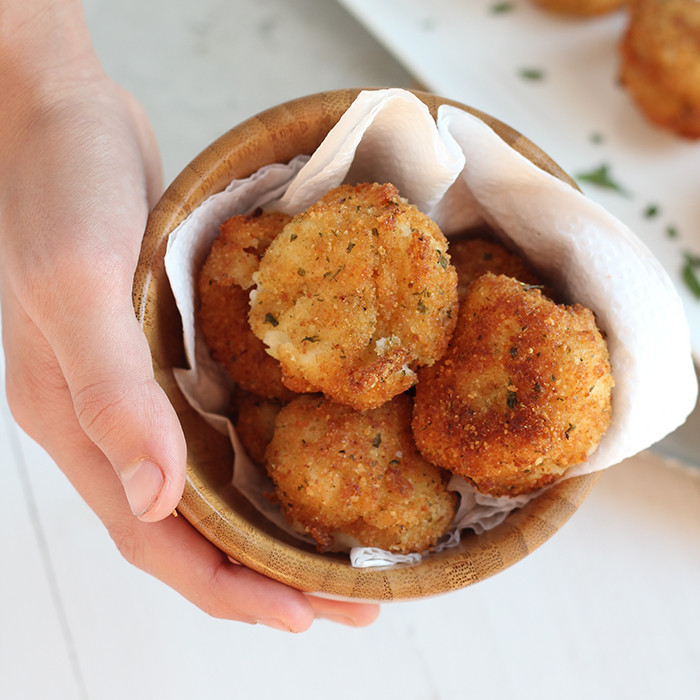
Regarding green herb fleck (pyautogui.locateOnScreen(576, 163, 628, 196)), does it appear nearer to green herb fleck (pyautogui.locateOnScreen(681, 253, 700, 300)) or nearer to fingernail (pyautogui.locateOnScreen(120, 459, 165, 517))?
green herb fleck (pyautogui.locateOnScreen(681, 253, 700, 300))

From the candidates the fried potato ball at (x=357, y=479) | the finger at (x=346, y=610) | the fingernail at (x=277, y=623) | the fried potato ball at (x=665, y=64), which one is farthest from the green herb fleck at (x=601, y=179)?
the fingernail at (x=277, y=623)

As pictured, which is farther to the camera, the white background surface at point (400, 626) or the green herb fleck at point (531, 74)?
the green herb fleck at point (531, 74)

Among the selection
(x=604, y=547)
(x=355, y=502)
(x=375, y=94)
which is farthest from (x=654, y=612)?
(x=375, y=94)

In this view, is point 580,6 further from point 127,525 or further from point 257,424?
point 127,525

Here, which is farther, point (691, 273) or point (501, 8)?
point (501, 8)

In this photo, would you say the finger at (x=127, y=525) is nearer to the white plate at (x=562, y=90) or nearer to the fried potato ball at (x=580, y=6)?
the white plate at (x=562, y=90)

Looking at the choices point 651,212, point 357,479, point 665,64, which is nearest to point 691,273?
point 651,212
